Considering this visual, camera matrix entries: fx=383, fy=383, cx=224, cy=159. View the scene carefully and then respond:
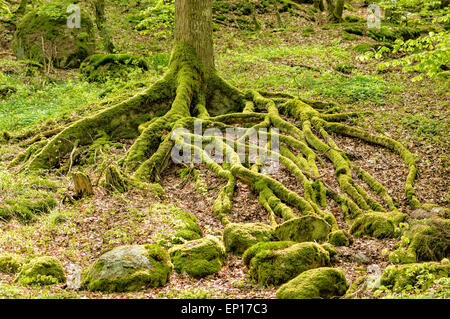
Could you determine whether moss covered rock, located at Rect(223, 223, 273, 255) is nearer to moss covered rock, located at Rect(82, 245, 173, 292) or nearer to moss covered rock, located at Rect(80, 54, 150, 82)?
moss covered rock, located at Rect(82, 245, 173, 292)

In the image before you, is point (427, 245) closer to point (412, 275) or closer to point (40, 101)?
point (412, 275)

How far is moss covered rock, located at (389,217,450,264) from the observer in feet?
17.9

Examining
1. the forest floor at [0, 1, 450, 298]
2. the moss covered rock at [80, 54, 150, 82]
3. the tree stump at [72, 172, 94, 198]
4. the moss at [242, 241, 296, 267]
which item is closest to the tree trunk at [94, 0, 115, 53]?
the forest floor at [0, 1, 450, 298]

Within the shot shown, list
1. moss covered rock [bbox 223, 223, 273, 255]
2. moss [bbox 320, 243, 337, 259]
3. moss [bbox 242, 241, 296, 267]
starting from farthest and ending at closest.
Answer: moss covered rock [bbox 223, 223, 273, 255], moss [bbox 320, 243, 337, 259], moss [bbox 242, 241, 296, 267]

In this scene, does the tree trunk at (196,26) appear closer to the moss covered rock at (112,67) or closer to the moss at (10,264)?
the moss covered rock at (112,67)

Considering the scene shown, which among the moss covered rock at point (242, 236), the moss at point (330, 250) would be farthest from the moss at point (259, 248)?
the moss at point (330, 250)

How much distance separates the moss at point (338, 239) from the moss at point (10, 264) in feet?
15.0

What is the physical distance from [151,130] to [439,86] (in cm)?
1022

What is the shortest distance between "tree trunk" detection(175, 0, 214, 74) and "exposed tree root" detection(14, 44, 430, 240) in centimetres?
26

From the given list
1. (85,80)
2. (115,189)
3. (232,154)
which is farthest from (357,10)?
(115,189)

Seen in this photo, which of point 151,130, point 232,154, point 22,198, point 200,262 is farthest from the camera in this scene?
point 151,130

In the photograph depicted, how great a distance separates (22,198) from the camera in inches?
273
